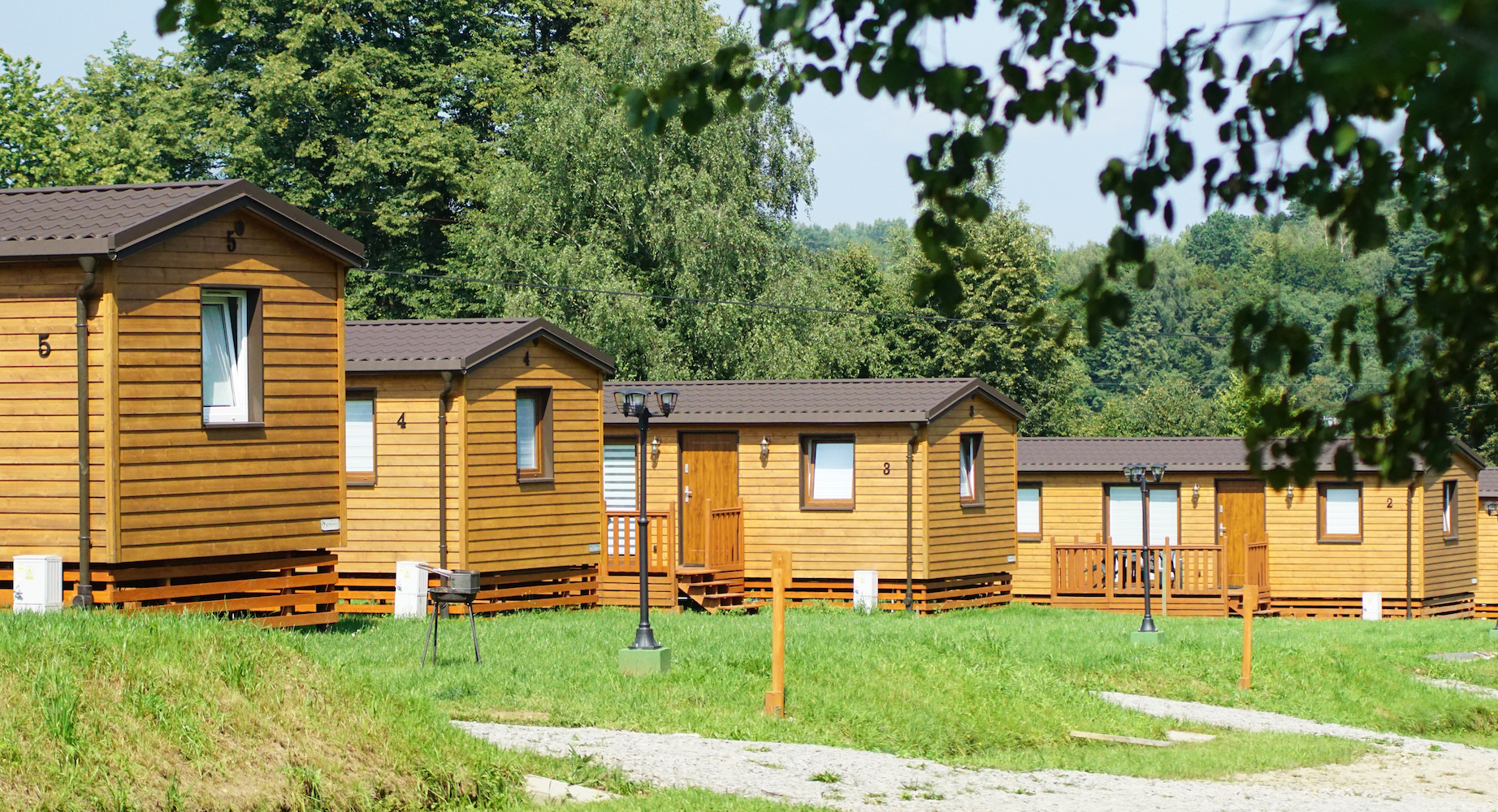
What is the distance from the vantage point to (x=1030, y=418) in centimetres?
5244

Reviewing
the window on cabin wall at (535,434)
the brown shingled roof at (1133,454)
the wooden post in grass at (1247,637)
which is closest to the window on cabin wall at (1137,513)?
the brown shingled roof at (1133,454)

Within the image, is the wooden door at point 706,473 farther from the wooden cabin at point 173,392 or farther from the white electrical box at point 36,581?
the white electrical box at point 36,581

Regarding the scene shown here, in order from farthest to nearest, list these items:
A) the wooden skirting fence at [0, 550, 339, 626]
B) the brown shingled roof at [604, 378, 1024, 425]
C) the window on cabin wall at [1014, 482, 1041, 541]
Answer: the window on cabin wall at [1014, 482, 1041, 541] → the brown shingled roof at [604, 378, 1024, 425] → the wooden skirting fence at [0, 550, 339, 626]

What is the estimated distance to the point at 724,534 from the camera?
80.9 feet

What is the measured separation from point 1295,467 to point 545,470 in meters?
17.7

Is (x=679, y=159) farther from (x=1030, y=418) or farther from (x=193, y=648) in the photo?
(x=193, y=648)

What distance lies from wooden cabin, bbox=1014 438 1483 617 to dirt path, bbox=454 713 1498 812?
18.4 metres

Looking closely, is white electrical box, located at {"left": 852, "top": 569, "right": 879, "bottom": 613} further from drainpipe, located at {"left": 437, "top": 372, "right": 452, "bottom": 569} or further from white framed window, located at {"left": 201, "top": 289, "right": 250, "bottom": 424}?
white framed window, located at {"left": 201, "top": 289, "right": 250, "bottom": 424}

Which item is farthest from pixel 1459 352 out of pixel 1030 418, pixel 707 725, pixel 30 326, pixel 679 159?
pixel 1030 418

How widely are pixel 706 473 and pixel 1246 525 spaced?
39.9 feet

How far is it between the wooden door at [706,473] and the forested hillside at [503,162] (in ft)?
31.9

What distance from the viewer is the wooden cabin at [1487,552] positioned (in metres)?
36.1

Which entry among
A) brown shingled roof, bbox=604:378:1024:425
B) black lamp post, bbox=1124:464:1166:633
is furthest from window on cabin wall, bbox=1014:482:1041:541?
black lamp post, bbox=1124:464:1166:633

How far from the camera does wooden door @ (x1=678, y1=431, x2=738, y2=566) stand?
2511 centimetres
